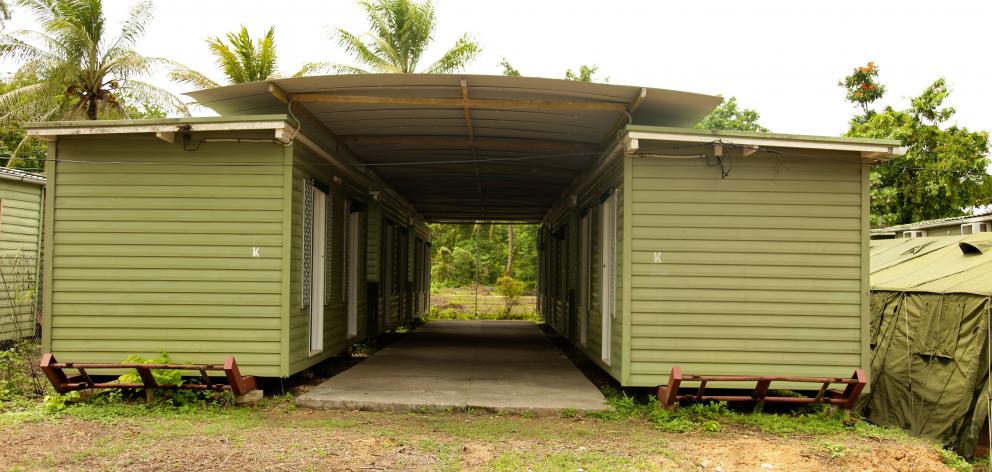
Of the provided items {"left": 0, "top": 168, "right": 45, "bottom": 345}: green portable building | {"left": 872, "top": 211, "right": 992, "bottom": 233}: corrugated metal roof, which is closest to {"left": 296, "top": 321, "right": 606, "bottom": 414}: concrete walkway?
{"left": 0, "top": 168, "right": 45, "bottom": 345}: green portable building

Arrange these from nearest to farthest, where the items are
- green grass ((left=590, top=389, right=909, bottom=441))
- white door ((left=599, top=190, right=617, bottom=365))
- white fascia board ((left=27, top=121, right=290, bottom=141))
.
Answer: green grass ((left=590, top=389, right=909, bottom=441)), white fascia board ((left=27, top=121, right=290, bottom=141)), white door ((left=599, top=190, right=617, bottom=365))

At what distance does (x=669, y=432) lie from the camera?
19.8 ft

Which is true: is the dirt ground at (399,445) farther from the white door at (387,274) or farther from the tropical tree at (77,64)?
the tropical tree at (77,64)

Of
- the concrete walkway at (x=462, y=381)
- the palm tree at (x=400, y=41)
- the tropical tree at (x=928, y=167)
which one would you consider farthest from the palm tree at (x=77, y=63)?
the tropical tree at (x=928, y=167)

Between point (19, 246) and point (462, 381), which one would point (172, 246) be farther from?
point (19, 246)

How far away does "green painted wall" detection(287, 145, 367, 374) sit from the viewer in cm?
707

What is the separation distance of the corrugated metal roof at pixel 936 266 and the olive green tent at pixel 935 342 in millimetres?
16

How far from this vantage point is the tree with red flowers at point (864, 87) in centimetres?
1975

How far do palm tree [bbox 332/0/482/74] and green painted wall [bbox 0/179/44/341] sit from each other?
Answer: 9.77 meters

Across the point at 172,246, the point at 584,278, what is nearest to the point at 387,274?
the point at 584,278

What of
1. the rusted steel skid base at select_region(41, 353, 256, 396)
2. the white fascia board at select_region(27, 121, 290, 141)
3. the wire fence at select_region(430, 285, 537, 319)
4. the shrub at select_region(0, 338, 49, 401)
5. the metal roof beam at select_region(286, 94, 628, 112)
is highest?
the metal roof beam at select_region(286, 94, 628, 112)

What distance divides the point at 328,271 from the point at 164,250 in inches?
Answer: 85.7

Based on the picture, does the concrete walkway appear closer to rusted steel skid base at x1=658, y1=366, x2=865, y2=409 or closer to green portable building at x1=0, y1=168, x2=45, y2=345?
rusted steel skid base at x1=658, y1=366, x2=865, y2=409

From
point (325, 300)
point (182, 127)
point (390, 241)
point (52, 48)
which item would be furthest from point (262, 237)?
point (52, 48)
